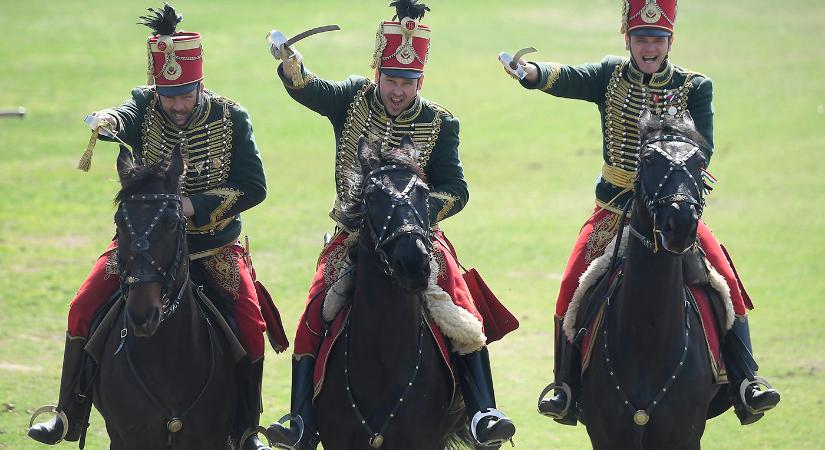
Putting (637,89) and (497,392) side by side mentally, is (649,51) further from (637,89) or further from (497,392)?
(497,392)

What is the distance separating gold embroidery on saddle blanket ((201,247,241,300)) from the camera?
31.1 ft

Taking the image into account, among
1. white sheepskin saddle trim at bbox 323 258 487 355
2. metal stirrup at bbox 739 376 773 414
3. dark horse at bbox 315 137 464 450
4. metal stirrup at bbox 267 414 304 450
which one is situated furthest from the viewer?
metal stirrup at bbox 739 376 773 414

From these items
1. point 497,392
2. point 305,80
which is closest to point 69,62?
point 497,392

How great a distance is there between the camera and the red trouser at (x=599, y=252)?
32.1 feet

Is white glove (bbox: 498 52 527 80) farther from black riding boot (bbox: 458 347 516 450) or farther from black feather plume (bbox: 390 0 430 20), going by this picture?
black riding boot (bbox: 458 347 516 450)

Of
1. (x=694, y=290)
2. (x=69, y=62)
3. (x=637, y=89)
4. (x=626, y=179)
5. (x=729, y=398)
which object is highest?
(x=637, y=89)

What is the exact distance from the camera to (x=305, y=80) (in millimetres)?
9336

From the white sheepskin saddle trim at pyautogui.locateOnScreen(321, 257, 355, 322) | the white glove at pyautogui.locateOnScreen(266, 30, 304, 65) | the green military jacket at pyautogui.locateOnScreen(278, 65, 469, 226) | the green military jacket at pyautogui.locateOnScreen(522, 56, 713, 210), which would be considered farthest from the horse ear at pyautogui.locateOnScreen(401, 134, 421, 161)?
the green military jacket at pyautogui.locateOnScreen(522, 56, 713, 210)

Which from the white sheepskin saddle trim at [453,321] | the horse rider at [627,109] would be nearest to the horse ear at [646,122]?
the horse rider at [627,109]

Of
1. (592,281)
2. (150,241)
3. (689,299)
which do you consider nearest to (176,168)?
(150,241)

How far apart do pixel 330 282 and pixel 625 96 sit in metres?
2.58

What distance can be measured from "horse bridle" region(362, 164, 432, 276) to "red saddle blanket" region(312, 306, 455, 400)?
848 millimetres

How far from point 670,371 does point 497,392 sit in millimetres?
4965

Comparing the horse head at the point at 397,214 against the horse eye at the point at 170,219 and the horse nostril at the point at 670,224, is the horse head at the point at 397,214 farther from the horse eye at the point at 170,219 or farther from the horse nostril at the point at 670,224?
the horse nostril at the point at 670,224
